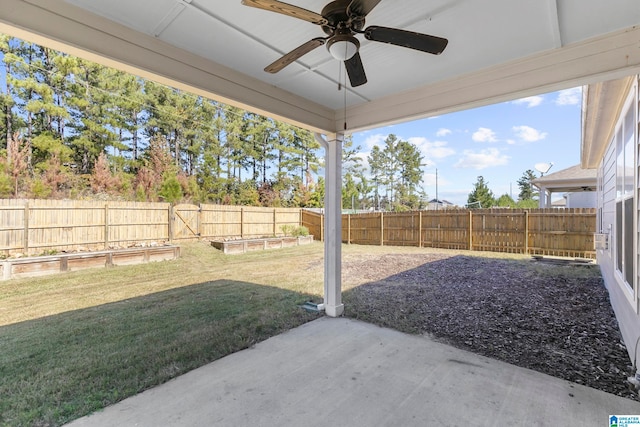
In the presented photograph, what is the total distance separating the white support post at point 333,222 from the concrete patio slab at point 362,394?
107 cm

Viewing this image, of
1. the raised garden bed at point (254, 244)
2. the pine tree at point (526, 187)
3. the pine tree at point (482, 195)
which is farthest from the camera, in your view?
the pine tree at point (526, 187)

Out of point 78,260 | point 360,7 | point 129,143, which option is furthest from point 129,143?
point 360,7

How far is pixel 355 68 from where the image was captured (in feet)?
7.29

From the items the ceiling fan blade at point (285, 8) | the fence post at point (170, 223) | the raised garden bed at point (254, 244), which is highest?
the ceiling fan blade at point (285, 8)

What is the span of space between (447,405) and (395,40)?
2.47m

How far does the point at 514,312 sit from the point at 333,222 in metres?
2.83

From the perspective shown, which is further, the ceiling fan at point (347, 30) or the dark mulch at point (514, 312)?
the dark mulch at point (514, 312)

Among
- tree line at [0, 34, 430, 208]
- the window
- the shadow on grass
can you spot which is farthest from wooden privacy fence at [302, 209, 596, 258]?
the shadow on grass

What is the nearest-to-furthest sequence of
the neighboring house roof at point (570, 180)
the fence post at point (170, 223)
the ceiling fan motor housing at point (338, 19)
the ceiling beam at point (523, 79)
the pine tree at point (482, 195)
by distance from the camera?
the ceiling fan motor housing at point (338, 19), the ceiling beam at point (523, 79), the neighboring house roof at point (570, 180), the fence post at point (170, 223), the pine tree at point (482, 195)

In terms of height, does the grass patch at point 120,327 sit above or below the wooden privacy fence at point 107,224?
below

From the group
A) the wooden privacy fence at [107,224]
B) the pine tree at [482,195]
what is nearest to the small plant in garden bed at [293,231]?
the wooden privacy fence at [107,224]

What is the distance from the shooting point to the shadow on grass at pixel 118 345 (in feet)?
7.09

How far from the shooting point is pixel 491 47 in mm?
2455

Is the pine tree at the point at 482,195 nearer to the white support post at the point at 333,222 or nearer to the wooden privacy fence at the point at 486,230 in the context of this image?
the wooden privacy fence at the point at 486,230
